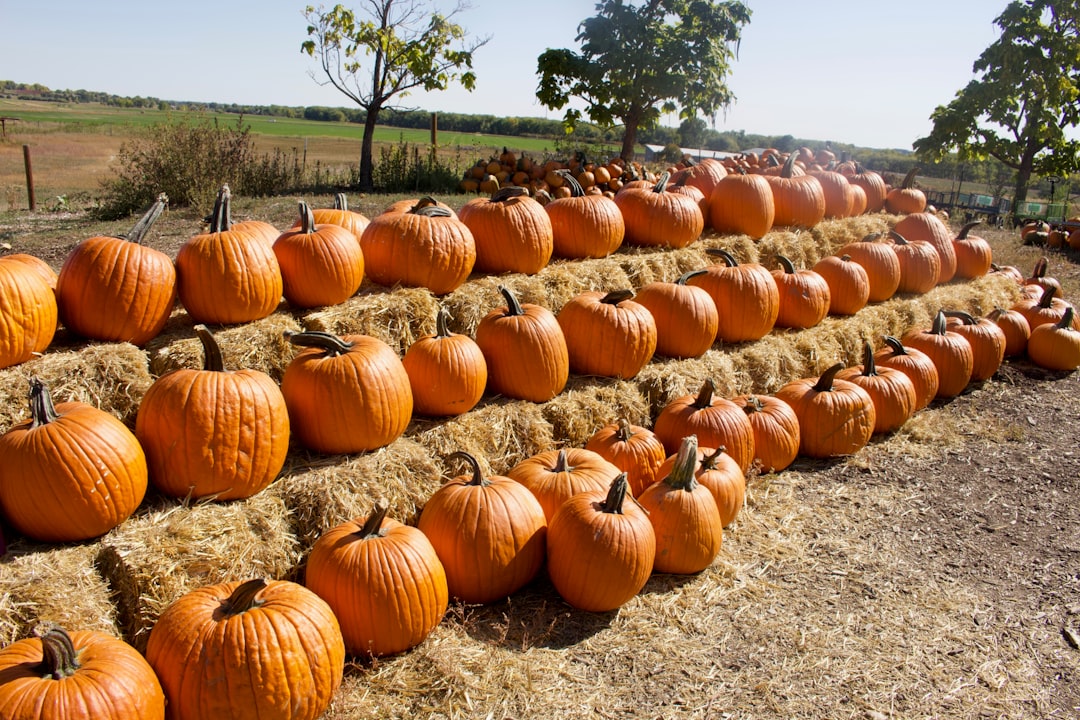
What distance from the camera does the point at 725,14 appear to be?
63.5 ft

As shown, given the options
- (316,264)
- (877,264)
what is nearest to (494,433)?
(316,264)

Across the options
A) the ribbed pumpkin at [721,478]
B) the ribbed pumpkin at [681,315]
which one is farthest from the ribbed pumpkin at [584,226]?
the ribbed pumpkin at [721,478]

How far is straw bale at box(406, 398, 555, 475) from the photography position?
4.14 m

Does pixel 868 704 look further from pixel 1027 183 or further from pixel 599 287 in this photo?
pixel 1027 183

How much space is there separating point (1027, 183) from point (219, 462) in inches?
1090

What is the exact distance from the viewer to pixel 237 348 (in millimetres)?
3891

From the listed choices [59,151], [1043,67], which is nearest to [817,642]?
[1043,67]

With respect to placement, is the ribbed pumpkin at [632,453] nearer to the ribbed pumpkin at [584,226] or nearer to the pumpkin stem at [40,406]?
the ribbed pumpkin at [584,226]

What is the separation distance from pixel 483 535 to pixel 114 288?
86.0 inches

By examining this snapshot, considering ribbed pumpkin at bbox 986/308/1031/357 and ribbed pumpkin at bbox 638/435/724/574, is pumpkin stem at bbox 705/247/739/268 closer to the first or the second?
ribbed pumpkin at bbox 638/435/724/574

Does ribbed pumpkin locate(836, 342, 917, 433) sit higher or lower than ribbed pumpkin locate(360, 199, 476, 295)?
lower

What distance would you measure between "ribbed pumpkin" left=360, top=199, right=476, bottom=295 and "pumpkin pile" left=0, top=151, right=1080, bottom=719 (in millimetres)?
17

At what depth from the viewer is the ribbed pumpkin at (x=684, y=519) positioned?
12.6ft

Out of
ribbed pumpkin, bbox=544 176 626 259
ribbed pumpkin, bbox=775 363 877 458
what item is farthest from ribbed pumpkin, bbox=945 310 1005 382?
ribbed pumpkin, bbox=544 176 626 259
